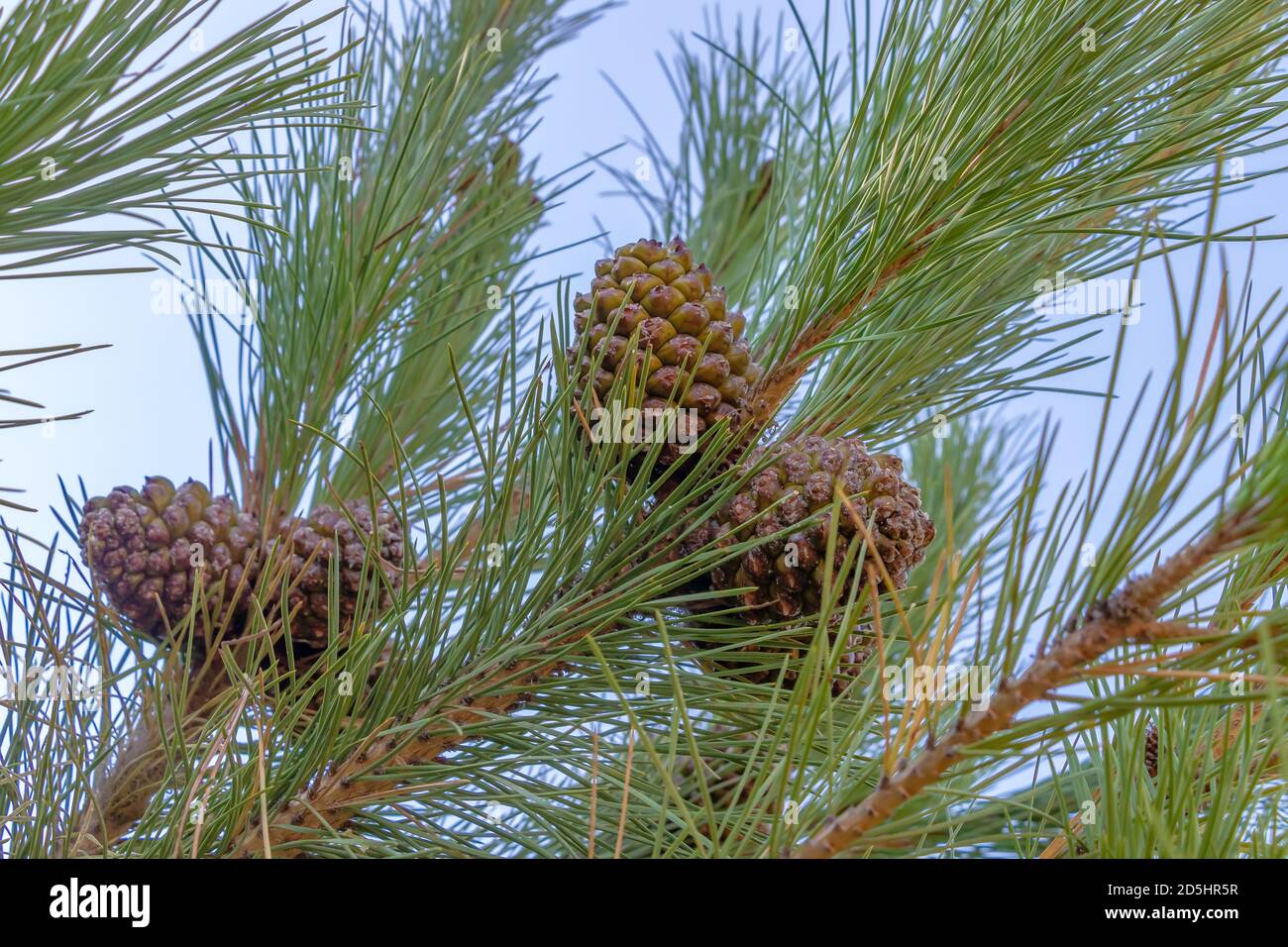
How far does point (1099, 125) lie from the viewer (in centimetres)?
66

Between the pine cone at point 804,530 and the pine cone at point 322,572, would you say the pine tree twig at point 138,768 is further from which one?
the pine cone at point 804,530

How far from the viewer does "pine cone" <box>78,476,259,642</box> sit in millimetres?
760

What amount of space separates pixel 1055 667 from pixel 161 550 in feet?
1.91

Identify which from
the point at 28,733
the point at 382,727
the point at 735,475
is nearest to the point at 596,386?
the point at 735,475

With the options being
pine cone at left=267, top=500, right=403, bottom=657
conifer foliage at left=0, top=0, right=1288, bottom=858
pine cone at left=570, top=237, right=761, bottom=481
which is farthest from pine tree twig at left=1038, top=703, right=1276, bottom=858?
pine cone at left=267, top=500, right=403, bottom=657

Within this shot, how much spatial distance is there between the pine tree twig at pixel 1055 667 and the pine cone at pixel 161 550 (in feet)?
1.50

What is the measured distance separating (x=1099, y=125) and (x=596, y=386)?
32 cm

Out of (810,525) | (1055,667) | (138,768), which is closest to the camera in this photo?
(1055,667)

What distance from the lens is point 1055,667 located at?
1.34 ft

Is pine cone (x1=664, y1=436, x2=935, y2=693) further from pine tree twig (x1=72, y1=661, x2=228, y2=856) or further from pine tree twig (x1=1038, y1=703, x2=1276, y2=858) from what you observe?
pine tree twig (x1=72, y1=661, x2=228, y2=856)

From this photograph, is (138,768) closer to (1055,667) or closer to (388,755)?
(388,755)

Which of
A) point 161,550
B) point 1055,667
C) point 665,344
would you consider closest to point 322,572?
point 161,550

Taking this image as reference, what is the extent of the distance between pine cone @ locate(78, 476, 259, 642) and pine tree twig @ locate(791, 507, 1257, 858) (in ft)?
1.50

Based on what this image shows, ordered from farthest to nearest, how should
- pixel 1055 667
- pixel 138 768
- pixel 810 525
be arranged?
pixel 138 768 < pixel 810 525 < pixel 1055 667
